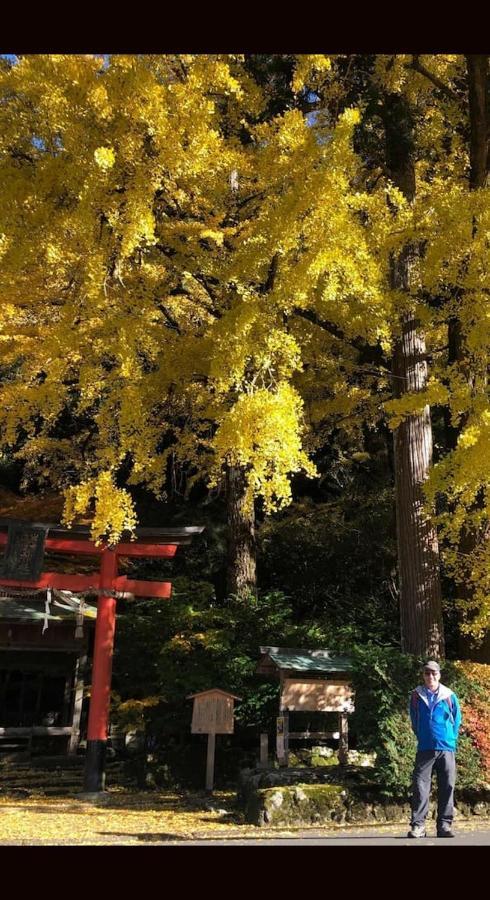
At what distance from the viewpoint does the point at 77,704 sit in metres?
12.2

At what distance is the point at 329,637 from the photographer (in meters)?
10.5

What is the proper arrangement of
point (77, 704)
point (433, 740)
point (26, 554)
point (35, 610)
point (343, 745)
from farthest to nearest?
point (77, 704)
point (35, 610)
point (26, 554)
point (343, 745)
point (433, 740)

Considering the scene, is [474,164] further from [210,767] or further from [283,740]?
[210,767]

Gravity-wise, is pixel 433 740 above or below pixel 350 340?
below

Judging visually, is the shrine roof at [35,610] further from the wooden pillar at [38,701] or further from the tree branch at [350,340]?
the tree branch at [350,340]

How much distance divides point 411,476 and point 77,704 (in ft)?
22.9

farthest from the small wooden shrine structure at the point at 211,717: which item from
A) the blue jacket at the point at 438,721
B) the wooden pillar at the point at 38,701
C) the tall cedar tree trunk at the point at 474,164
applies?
the wooden pillar at the point at 38,701

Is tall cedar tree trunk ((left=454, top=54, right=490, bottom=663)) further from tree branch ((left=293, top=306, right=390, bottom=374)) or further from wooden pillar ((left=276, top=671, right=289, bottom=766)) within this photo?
wooden pillar ((left=276, top=671, right=289, bottom=766))

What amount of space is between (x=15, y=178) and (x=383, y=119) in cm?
529

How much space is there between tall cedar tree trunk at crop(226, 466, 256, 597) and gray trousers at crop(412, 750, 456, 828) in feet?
22.0

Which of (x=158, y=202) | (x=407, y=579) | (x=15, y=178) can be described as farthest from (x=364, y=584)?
(x=15, y=178)

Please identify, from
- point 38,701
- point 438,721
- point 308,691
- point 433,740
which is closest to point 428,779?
point 433,740

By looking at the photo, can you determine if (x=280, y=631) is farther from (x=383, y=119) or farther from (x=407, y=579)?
(x=383, y=119)

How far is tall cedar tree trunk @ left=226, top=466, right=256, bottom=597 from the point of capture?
12.3m
